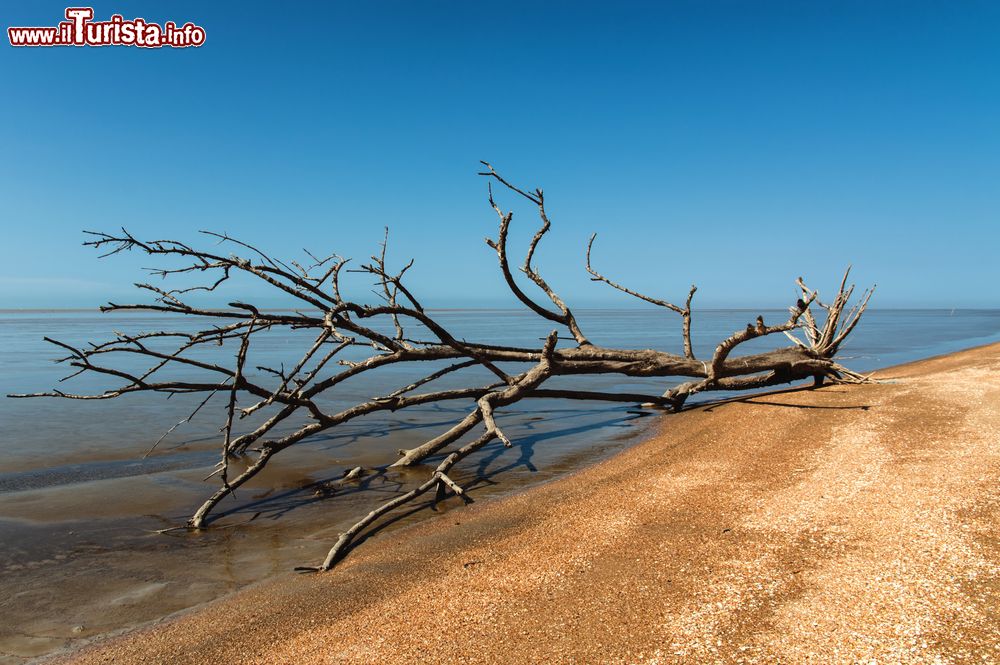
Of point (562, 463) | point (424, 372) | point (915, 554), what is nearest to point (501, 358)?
point (562, 463)

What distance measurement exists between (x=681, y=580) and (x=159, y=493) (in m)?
4.55

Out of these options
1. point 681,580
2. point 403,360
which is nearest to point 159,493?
point 403,360

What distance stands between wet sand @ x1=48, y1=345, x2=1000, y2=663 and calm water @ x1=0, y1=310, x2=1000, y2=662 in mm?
542

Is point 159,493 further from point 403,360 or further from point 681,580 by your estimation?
point 681,580

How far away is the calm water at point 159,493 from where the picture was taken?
10.8ft

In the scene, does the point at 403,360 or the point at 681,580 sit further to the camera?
the point at 403,360

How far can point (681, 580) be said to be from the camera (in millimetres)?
2639

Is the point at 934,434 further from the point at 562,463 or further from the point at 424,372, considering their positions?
the point at 424,372

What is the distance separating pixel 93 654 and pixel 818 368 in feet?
26.1

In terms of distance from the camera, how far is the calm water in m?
3.28

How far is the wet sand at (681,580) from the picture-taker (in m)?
2.17

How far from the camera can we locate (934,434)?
451cm

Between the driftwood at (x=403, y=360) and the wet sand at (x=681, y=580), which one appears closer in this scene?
the wet sand at (x=681, y=580)

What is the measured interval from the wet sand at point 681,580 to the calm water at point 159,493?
54 cm
